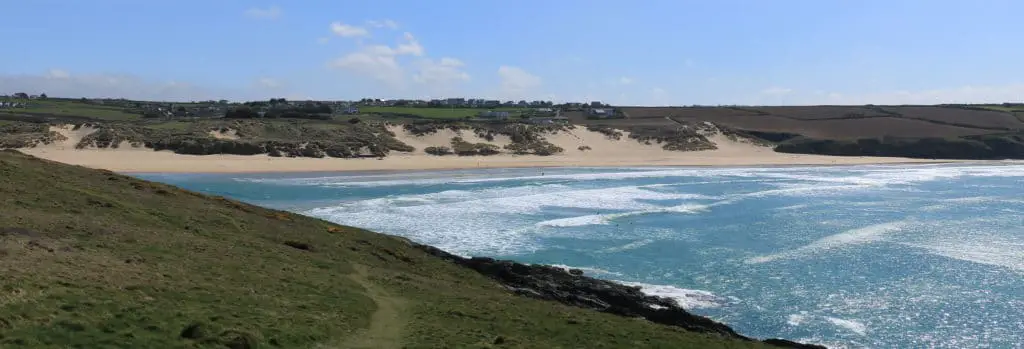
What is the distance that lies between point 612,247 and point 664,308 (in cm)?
1053

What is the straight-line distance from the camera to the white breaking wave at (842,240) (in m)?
30.7

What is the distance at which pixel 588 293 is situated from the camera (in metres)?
23.5

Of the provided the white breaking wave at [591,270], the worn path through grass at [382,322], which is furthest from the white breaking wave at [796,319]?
the worn path through grass at [382,322]

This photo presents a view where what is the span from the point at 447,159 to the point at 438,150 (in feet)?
16.4

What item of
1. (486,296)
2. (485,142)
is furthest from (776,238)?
(485,142)

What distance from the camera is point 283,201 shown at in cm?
4547

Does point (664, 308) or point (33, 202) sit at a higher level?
point (33, 202)

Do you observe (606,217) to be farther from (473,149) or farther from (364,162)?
(473,149)

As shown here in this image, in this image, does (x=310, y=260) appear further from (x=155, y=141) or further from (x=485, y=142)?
(x=485, y=142)

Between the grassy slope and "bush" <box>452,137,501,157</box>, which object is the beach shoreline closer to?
"bush" <box>452,137,501,157</box>

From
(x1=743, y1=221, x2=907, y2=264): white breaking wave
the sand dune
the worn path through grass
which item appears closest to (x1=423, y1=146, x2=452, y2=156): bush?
the sand dune

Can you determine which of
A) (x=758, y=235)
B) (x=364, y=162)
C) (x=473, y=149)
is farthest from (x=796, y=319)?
(x=473, y=149)

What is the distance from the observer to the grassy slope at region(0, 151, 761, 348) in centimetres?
1291

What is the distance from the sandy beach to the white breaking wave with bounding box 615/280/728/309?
50.2 meters
